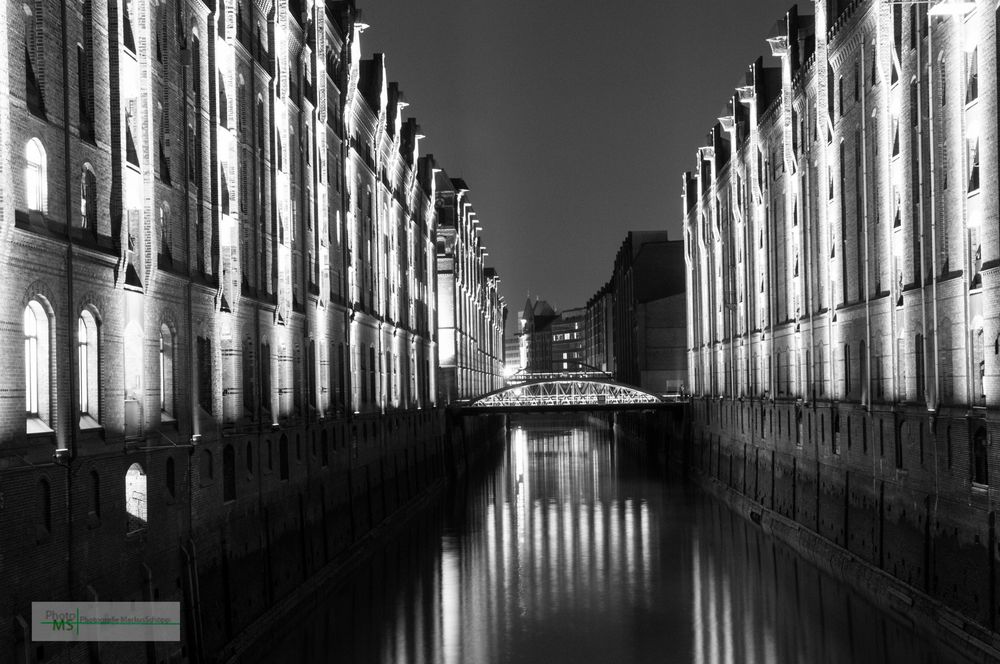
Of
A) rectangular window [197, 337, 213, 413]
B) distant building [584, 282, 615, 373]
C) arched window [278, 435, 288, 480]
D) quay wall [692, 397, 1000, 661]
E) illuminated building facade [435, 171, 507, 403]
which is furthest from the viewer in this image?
distant building [584, 282, 615, 373]

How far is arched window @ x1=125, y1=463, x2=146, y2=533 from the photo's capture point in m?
17.5

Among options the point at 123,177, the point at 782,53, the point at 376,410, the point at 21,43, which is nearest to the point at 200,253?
the point at 123,177

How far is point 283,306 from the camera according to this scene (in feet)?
95.6

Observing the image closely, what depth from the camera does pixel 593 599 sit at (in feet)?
98.4

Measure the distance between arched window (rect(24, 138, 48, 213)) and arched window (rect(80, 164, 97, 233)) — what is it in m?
1.39

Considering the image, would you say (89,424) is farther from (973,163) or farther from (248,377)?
(973,163)

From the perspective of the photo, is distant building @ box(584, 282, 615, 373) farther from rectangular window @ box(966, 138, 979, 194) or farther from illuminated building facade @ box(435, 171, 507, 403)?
rectangular window @ box(966, 138, 979, 194)

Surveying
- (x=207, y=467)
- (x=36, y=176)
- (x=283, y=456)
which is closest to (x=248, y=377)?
(x=283, y=456)

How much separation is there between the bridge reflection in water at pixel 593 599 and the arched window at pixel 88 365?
25.8ft

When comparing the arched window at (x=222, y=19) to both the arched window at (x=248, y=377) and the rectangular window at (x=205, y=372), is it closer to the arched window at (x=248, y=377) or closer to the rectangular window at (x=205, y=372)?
the arched window at (x=248, y=377)

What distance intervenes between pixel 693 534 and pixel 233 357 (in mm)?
22265

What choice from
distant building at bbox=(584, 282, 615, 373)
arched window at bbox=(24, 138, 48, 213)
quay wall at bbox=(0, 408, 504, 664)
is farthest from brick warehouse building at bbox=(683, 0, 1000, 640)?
distant building at bbox=(584, 282, 615, 373)

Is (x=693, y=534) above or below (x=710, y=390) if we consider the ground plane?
below

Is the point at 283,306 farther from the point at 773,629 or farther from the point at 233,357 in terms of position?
the point at 773,629
